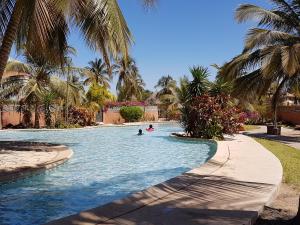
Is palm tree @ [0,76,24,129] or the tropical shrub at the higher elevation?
palm tree @ [0,76,24,129]

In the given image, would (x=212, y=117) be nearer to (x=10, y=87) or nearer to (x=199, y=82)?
(x=199, y=82)

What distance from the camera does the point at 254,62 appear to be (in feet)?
73.8

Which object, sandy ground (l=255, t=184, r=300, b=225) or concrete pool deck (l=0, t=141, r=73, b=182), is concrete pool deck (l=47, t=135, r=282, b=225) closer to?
sandy ground (l=255, t=184, r=300, b=225)

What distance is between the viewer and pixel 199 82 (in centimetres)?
2086

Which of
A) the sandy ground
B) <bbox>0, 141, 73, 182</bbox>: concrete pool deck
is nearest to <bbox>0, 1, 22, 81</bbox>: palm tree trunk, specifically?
<bbox>0, 141, 73, 182</bbox>: concrete pool deck

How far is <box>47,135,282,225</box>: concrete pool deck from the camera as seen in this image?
505 centimetres

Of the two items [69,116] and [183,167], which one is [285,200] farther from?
[69,116]

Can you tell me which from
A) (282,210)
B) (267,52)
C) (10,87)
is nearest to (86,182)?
(282,210)

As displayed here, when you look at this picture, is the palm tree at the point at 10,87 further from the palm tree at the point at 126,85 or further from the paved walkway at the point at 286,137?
the palm tree at the point at 126,85

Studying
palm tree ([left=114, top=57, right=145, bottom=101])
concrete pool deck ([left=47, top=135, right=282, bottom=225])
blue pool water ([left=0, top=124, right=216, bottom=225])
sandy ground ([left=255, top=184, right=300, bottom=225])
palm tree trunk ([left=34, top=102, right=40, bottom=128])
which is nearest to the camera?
concrete pool deck ([left=47, top=135, right=282, bottom=225])

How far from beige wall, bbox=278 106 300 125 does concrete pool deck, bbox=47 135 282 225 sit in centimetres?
2927

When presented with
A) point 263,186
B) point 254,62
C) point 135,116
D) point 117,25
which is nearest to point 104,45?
point 117,25

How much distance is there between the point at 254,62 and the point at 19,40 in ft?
44.4

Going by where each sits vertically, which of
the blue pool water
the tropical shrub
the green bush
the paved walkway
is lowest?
the blue pool water
